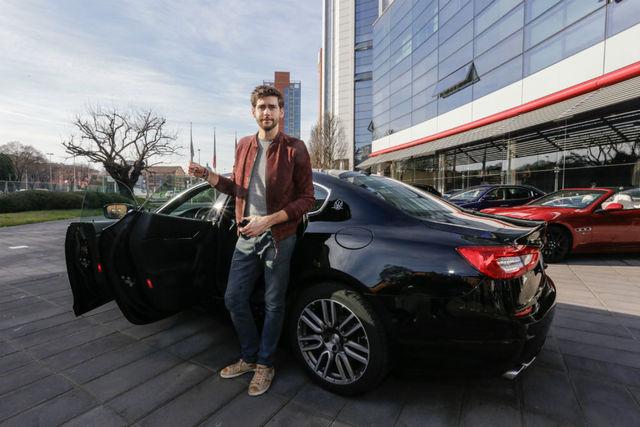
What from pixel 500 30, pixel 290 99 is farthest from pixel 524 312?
pixel 290 99

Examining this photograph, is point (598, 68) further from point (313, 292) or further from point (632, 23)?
point (313, 292)

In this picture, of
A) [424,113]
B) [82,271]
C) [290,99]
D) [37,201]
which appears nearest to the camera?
[82,271]

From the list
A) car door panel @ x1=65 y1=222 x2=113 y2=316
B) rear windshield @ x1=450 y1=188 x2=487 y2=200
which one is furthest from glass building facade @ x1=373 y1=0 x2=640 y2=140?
car door panel @ x1=65 y1=222 x2=113 y2=316

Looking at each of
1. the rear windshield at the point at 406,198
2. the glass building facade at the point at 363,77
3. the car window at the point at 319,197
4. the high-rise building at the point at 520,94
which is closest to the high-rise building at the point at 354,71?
the glass building facade at the point at 363,77

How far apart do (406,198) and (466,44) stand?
2007 centimetres

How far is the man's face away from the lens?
2.08 meters

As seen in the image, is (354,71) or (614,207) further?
(354,71)

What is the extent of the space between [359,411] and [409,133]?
24460mm

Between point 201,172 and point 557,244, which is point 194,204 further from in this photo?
point 557,244

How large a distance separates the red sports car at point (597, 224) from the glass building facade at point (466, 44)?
7.70 metres

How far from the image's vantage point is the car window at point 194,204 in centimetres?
296

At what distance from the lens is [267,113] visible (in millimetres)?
2074

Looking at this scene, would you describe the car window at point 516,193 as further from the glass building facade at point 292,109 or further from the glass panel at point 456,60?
the glass building facade at point 292,109

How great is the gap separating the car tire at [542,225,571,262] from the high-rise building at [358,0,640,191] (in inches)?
221
